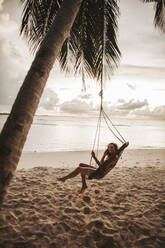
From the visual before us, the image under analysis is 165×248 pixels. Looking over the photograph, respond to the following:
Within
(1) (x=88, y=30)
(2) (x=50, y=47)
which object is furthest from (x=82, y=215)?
(1) (x=88, y=30)

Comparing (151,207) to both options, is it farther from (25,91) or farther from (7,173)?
(25,91)

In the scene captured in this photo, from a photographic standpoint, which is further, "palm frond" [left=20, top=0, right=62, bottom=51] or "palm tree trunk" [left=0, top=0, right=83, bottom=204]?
"palm frond" [left=20, top=0, right=62, bottom=51]

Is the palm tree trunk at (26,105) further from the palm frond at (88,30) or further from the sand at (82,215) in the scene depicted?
the palm frond at (88,30)

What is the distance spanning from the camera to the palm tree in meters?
1.01

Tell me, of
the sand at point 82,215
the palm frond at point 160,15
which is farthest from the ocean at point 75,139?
the palm frond at point 160,15

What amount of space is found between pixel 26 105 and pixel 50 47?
592 mm

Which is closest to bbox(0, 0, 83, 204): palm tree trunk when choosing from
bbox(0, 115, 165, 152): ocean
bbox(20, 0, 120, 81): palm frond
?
bbox(20, 0, 120, 81): palm frond

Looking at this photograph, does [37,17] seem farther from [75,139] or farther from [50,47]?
[75,139]

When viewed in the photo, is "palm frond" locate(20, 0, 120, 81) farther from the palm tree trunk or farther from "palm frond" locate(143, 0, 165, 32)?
the palm tree trunk

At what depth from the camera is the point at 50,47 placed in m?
1.33

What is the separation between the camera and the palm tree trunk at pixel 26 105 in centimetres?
96

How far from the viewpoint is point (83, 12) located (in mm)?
3154

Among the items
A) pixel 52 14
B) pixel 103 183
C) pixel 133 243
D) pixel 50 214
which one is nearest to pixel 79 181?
pixel 103 183

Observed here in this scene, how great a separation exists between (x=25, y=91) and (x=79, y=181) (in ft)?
9.42
